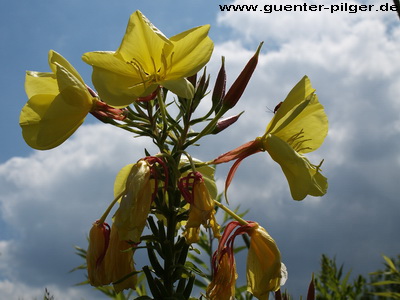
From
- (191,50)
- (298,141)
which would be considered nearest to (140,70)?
(191,50)

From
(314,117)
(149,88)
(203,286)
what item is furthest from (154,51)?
(203,286)

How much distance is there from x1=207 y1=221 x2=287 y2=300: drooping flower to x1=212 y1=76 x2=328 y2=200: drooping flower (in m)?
0.15

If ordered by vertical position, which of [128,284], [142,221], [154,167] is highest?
[154,167]

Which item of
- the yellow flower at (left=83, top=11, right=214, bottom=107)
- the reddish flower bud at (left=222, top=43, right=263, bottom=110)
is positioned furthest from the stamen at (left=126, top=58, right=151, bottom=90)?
the reddish flower bud at (left=222, top=43, right=263, bottom=110)

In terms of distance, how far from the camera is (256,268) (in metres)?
1.35

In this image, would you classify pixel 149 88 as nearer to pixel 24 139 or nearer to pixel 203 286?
pixel 24 139

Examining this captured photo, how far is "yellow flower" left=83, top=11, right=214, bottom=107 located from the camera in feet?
4.32

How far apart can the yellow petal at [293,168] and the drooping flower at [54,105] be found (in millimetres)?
416

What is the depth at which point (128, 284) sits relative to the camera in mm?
1324

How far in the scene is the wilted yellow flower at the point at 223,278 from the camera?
4.33 feet

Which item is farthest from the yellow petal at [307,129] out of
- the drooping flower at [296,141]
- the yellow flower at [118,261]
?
the yellow flower at [118,261]

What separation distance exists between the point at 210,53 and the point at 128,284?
61 cm

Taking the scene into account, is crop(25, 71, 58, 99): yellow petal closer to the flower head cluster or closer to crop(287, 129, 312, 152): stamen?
the flower head cluster

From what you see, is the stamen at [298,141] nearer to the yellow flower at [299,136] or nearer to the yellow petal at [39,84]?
the yellow flower at [299,136]
